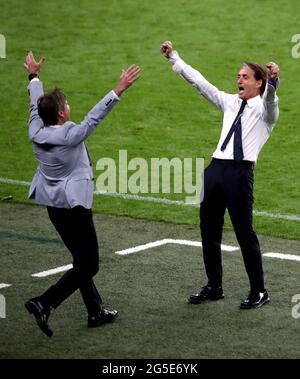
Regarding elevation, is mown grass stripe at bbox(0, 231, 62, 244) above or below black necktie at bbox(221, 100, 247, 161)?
below

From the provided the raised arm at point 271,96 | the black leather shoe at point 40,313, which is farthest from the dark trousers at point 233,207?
the black leather shoe at point 40,313

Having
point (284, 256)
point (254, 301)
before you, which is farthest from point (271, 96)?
point (284, 256)

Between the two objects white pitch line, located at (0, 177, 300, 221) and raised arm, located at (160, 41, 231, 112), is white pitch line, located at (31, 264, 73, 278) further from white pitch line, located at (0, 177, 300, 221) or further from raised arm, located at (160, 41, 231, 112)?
white pitch line, located at (0, 177, 300, 221)

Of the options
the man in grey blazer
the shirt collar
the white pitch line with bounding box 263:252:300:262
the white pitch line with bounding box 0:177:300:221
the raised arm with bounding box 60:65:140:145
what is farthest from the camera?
the white pitch line with bounding box 0:177:300:221

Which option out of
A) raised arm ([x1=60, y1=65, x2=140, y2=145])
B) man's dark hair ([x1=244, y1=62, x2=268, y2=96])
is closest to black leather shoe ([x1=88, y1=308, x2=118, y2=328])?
raised arm ([x1=60, y1=65, x2=140, y2=145])

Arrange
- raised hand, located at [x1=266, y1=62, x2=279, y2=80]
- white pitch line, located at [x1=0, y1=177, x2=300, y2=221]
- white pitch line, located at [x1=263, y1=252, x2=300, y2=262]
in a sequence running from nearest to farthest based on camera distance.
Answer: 1. raised hand, located at [x1=266, y1=62, x2=279, y2=80]
2. white pitch line, located at [x1=263, y1=252, x2=300, y2=262]
3. white pitch line, located at [x1=0, y1=177, x2=300, y2=221]

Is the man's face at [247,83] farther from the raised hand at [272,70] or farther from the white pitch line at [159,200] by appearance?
the white pitch line at [159,200]

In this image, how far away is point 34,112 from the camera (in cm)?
879

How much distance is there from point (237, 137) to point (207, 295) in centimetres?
145

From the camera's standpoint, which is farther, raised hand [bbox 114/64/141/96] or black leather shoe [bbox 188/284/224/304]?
black leather shoe [bbox 188/284/224/304]

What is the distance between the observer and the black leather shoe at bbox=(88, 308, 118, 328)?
29.0ft

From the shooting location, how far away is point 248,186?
30.3 feet

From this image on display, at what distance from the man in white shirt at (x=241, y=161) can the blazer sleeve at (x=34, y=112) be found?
1190 millimetres
